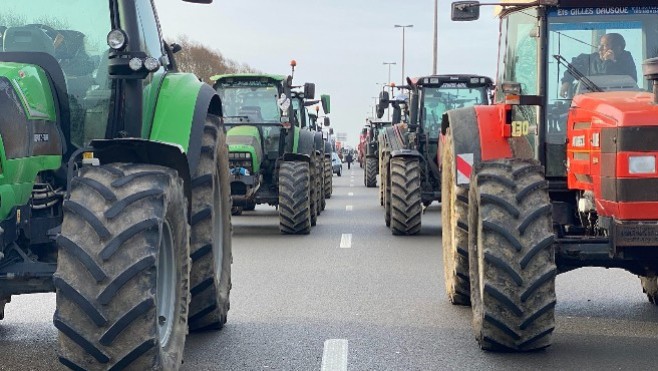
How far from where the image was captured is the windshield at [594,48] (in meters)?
8.51

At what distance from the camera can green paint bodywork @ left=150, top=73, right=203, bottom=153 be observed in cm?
716

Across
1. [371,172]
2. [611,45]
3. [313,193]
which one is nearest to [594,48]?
[611,45]

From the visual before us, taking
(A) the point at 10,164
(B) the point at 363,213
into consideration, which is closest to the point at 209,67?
(B) the point at 363,213

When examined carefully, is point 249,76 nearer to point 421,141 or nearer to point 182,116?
point 421,141

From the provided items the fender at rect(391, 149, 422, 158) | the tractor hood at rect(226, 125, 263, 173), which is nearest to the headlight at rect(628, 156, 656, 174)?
the fender at rect(391, 149, 422, 158)

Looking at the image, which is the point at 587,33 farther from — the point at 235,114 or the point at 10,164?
the point at 235,114

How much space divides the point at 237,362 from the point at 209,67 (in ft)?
272

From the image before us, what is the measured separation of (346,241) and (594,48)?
8.73 meters

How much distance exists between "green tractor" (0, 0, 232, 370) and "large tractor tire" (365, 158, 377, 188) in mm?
29674

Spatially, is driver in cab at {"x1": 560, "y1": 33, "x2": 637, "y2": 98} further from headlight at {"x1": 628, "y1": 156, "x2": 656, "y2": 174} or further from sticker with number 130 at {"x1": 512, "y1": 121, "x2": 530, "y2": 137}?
headlight at {"x1": 628, "y1": 156, "x2": 656, "y2": 174}

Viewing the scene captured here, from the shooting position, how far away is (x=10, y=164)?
6.05m

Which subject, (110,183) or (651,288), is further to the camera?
(651,288)

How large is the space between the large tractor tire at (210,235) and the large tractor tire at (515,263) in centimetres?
166

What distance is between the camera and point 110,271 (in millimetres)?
5418
